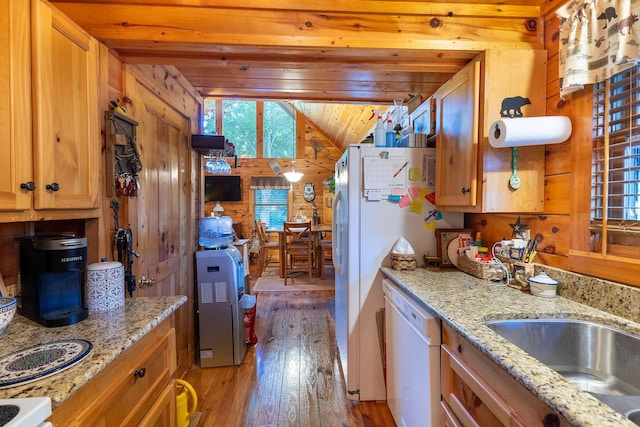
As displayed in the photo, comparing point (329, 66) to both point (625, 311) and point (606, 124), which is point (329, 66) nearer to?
point (606, 124)

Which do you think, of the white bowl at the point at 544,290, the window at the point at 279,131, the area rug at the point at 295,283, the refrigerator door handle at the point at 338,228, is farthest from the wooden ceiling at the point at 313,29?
the window at the point at 279,131

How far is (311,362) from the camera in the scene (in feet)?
7.70

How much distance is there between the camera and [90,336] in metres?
0.94

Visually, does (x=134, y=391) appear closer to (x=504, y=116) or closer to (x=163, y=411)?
(x=163, y=411)

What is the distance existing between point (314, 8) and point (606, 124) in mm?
1368

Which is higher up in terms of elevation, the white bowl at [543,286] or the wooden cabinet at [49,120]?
the wooden cabinet at [49,120]

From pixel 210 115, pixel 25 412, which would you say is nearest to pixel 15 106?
pixel 25 412

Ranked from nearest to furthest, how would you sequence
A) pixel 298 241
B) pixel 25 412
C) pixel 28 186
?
pixel 25 412, pixel 28 186, pixel 298 241

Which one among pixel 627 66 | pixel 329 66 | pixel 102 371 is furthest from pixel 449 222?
pixel 102 371

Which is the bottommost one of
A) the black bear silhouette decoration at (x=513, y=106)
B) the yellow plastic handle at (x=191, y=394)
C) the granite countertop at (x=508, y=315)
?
the yellow plastic handle at (x=191, y=394)

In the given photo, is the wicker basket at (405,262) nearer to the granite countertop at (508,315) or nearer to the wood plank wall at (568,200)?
the granite countertop at (508,315)

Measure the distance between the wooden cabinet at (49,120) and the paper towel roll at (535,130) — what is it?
5.77 feet

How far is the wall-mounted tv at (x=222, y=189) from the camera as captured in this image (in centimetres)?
657

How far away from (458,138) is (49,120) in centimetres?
182
